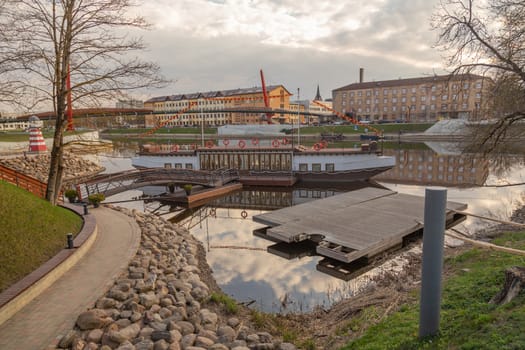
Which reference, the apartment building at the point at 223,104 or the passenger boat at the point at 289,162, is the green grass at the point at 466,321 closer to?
the passenger boat at the point at 289,162

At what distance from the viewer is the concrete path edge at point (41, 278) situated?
23.4 feet

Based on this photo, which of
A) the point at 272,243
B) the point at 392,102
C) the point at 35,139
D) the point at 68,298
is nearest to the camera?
the point at 68,298

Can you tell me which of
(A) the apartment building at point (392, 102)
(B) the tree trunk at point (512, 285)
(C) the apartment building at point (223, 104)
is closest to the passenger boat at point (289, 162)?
(B) the tree trunk at point (512, 285)

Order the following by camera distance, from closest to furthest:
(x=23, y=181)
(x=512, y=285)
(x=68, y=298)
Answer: (x=512, y=285)
(x=68, y=298)
(x=23, y=181)

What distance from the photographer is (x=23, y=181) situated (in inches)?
663

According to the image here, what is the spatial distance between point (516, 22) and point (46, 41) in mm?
17287

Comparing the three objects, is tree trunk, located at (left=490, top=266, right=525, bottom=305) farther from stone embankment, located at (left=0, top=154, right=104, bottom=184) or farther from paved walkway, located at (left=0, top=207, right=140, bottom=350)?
stone embankment, located at (left=0, top=154, right=104, bottom=184)

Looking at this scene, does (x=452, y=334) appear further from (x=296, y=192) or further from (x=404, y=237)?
(x=296, y=192)

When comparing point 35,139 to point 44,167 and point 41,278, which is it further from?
point 41,278

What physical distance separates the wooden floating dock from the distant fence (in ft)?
37.0

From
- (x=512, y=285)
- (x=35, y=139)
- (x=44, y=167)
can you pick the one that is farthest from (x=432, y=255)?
(x=35, y=139)

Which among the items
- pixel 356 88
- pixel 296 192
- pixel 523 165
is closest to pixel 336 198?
pixel 296 192

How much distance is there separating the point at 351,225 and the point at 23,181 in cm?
1656

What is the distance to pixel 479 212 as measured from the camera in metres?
21.1
